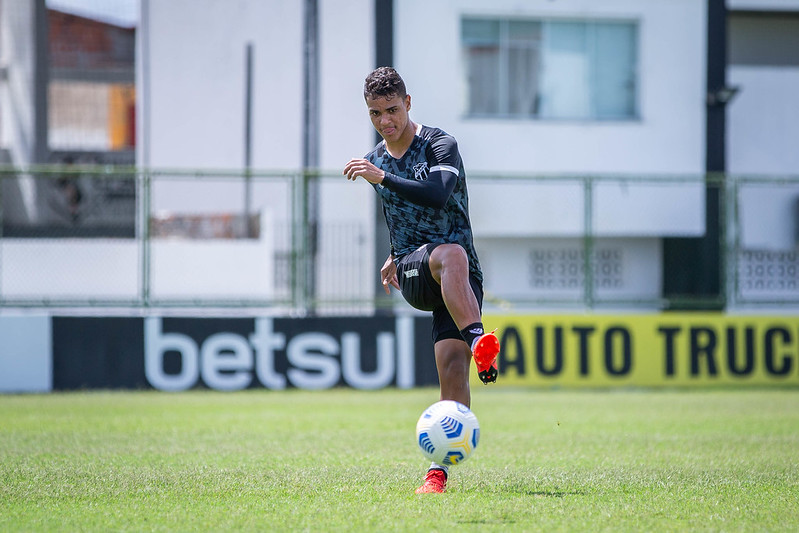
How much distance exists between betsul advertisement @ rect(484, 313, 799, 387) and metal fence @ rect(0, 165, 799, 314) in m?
0.62

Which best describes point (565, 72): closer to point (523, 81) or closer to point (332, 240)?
point (523, 81)

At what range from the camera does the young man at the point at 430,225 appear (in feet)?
18.4

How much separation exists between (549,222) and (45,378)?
912cm

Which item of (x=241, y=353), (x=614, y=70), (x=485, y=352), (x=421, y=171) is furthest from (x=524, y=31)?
(x=485, y=352)

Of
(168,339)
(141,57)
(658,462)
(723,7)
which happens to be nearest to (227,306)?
(168,339)

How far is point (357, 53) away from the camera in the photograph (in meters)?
19.5

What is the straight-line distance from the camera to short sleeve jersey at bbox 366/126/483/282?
5848 millimetres

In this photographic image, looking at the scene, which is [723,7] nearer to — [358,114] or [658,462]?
[358,114]

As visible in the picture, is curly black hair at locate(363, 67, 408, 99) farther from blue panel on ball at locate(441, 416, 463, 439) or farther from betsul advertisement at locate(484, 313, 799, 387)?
betsul advertisement at locate(484, 313, 799, 387)

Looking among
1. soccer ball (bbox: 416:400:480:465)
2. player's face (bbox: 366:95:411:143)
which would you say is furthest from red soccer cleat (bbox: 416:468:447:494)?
player's face (bbox: 366:95:411:143)

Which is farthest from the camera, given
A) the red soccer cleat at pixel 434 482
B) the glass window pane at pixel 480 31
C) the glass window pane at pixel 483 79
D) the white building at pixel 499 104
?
the glass window pane at pixel 483 79

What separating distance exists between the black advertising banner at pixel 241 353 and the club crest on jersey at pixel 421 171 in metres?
8.69

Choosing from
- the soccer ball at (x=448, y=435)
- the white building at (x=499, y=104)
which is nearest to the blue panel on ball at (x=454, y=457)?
the soccer ball at (x=448, y=435)

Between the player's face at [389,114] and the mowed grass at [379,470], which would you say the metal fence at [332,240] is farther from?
the player's face at [389,114]
